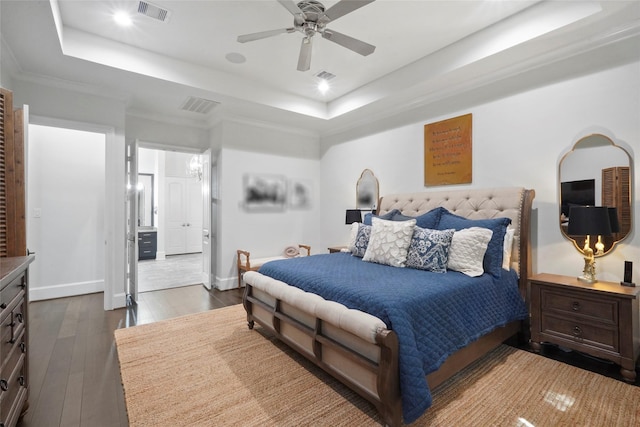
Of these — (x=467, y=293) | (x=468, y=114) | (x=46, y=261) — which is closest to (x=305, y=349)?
(x=467, y=293)

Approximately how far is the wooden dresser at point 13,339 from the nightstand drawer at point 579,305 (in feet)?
11.5

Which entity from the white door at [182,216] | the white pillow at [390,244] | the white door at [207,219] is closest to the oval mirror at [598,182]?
the white pillow at [390,244]

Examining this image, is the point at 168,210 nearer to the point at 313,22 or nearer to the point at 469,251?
the point at 313,22

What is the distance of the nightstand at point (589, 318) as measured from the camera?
7.04 feet

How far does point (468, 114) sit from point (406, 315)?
9.31 feet

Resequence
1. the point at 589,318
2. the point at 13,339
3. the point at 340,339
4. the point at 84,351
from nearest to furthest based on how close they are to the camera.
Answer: the point at 13,339, the point at 340,339, the point at 589,318, the point at 84,351

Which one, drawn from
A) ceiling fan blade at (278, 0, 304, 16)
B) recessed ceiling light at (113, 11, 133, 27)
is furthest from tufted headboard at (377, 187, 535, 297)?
recessed ceiling light at (113, 11, 133, 27)

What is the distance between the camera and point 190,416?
1.80m

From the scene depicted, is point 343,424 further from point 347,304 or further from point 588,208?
point 588,208

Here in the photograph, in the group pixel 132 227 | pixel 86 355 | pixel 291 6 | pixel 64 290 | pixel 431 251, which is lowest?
pixel 86 355

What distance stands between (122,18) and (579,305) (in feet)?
15.1

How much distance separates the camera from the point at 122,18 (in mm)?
2756

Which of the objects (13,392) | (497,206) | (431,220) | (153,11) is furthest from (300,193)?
(13,392)

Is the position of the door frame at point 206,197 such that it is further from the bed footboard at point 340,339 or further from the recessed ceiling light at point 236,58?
the bed footboard at point 340,339
